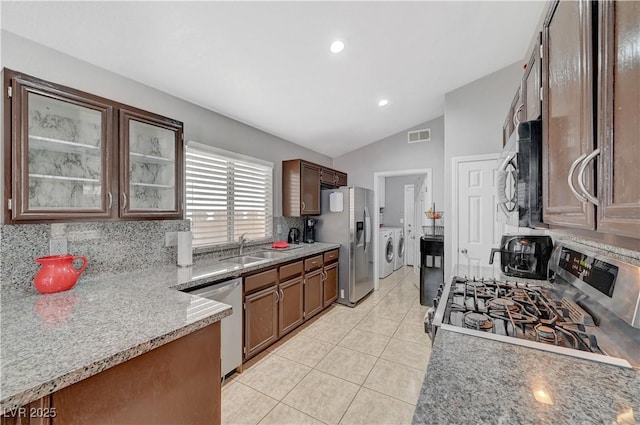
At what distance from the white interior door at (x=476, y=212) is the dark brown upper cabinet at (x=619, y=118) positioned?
2.89m

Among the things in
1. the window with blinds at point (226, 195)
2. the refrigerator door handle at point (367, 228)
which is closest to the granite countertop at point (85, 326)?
the window with blinds at point (226, 195)

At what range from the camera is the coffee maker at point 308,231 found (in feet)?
12.9

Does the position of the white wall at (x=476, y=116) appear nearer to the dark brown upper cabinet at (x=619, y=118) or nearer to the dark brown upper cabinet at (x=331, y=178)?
the dark brown upper cabinet at (x=331, y=178)

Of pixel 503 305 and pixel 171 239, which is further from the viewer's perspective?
pixel 171 239

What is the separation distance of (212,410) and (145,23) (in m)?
2.27

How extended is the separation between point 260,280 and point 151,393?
1.34 m

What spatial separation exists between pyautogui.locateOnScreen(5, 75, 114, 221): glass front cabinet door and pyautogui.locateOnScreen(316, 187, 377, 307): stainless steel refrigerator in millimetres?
2756

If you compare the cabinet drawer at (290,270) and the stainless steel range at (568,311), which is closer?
the stainless steel range at (568,311)

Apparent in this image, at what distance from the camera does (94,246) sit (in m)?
1.80

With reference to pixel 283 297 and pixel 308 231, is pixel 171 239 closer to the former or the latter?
pixel 283 297

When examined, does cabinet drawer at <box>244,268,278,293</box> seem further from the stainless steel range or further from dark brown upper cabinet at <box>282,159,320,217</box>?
the stainless steel range

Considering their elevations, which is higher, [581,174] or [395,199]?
[395,199]

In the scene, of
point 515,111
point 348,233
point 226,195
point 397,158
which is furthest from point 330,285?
point 515,111

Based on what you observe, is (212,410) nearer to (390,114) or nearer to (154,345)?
(154,345)
